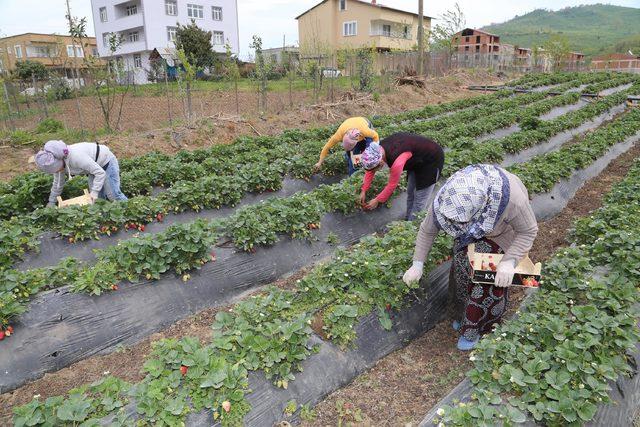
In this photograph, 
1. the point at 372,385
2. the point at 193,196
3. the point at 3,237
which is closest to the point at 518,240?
the point at 372,385

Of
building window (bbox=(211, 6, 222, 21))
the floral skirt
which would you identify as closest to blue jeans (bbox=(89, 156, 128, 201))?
the floral skirt

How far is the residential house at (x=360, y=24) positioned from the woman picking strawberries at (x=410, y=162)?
37430 mm

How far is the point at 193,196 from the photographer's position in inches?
240

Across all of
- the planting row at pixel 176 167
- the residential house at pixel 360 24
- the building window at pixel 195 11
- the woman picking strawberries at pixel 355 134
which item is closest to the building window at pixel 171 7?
the building window at pixel 195 11

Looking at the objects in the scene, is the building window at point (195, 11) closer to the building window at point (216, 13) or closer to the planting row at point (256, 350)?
the building window at point (216, 13)

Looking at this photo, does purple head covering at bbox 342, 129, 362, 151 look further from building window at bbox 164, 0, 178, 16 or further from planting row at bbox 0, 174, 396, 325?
building window at bbox 164, 0, 178, 16

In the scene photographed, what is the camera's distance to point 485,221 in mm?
2846

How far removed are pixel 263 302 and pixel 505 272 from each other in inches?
71.1

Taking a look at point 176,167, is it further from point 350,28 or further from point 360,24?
point 350,28

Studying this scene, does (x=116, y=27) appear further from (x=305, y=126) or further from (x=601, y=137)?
(x=601, y=137)

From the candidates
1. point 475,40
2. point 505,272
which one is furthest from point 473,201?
point 475,40

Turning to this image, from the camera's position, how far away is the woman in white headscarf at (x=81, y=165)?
17.0 ft

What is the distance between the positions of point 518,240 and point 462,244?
538 mm

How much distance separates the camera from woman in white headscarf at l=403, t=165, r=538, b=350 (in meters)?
2.74
